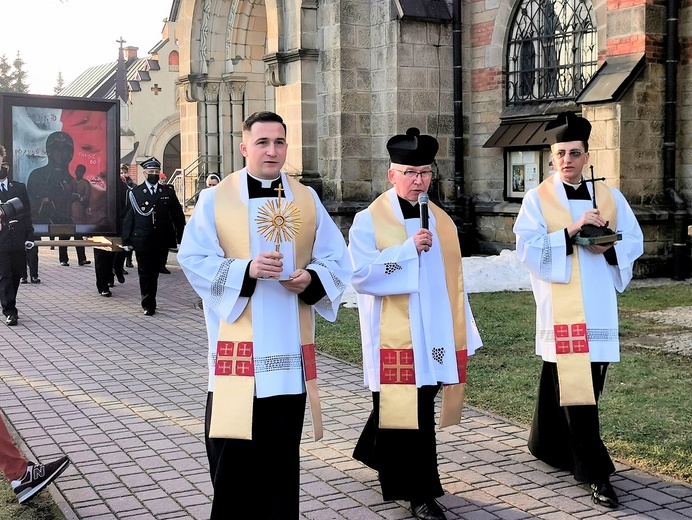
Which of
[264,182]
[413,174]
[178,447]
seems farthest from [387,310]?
[178,447]

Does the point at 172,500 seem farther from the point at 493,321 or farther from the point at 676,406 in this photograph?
the point at 493,321

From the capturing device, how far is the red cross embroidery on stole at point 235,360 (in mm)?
4738

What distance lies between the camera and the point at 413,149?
5570 mm

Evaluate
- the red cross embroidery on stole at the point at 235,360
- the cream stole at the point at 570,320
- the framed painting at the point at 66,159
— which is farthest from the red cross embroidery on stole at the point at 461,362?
the framed painting at the point at 66,159

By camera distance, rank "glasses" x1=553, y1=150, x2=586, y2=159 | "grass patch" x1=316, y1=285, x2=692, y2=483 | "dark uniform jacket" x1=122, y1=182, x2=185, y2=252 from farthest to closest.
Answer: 1. "dark uniform jacket" x1=122, y1=182, x2=185, y2=252
2. "grass patch" x1=316, y1=285, x2=692, y2=483
3. "glasses" x1=553, y1=150, x2=586, y2=159

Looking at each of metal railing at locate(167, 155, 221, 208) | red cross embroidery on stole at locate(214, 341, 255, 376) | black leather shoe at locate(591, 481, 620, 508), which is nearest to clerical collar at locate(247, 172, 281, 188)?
red cross embroidery on stole at locate(214, 341, 255, 376)

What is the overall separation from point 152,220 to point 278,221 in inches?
367

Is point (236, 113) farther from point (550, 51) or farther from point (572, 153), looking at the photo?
point (572, 153)

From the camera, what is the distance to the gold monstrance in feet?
15.9

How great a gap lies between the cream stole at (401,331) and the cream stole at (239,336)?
634mm

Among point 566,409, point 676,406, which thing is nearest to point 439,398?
point 676,406

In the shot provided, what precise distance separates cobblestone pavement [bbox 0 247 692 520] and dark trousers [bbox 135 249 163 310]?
1842 mm

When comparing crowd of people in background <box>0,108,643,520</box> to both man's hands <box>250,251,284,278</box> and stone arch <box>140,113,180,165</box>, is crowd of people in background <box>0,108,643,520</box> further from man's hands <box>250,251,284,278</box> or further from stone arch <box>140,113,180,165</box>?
stone arch <box>140,113,180,165</box>

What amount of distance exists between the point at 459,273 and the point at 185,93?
19.0 meters
